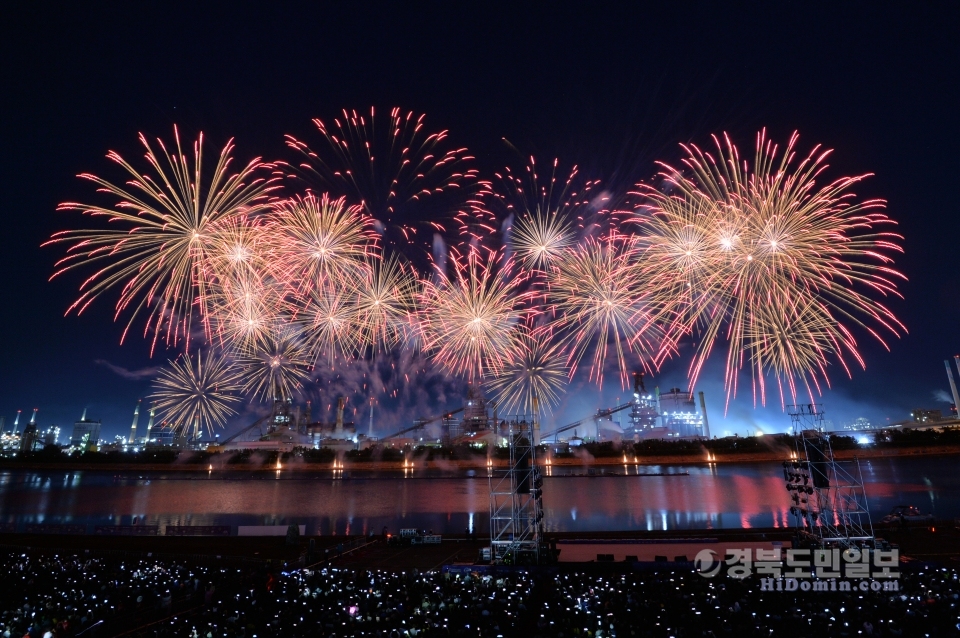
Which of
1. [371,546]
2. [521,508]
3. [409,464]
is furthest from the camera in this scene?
[409,464]

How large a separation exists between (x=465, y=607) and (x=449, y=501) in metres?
37.7

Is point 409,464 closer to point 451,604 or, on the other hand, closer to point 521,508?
point 521,508

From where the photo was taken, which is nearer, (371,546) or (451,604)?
(451,604)

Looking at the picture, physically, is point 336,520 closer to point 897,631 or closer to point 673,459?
point 897,631

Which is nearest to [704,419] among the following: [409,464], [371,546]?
[409,464]

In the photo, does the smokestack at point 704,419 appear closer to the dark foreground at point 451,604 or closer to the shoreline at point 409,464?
the shoreline at point 409,464

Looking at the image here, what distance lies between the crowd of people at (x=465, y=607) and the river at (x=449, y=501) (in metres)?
17.9

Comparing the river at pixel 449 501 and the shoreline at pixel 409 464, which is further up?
the shoreline at pixel 409 464

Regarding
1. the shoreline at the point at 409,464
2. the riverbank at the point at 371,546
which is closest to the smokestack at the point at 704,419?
the shoreline at the point at 409,464

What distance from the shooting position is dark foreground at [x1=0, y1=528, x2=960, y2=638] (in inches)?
379

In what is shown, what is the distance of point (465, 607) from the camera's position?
1101cm

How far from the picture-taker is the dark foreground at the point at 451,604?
9625 mm

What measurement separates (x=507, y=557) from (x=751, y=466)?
76498 millimetres

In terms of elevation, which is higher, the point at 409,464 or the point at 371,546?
the point at 409,464
